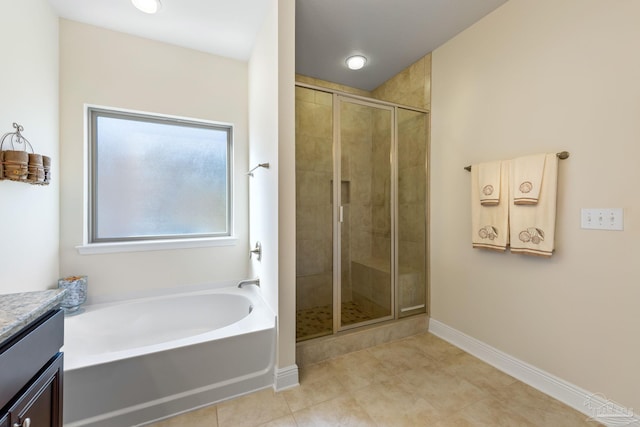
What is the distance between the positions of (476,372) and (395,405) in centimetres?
73

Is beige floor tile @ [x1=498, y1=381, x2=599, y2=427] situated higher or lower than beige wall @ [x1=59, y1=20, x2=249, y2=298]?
lower

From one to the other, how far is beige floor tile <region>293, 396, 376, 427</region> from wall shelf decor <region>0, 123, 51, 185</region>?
2.04 meters

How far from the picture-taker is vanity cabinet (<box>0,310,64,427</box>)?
67 centimetres

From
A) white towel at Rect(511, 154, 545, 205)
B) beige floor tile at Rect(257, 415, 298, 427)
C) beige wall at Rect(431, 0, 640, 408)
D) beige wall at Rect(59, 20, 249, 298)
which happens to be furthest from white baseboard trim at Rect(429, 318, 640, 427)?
beige wall at Rect(59, 20, 249, 298)

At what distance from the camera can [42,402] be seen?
82 centimetres

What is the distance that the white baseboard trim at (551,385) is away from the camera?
54.1 inches

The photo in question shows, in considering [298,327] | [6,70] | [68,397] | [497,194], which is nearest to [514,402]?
[497,194]

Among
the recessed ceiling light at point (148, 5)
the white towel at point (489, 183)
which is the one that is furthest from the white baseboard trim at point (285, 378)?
the recessed ceiling light at point (148, 5)

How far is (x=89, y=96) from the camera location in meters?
2.06

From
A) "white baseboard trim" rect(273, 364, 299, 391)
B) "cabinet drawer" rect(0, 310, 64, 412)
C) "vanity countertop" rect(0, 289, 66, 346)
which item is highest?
"vanity countertop" rect(0, 289, 66, 346)

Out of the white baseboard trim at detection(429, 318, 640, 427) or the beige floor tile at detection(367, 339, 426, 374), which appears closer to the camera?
the white baseboard trim at detection(429, 318, 640, 427)

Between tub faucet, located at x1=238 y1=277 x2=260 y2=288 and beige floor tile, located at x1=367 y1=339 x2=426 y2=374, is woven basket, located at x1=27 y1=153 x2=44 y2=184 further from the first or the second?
beige floor tile, located at x1=367 y1=339 x2=426 y2=374

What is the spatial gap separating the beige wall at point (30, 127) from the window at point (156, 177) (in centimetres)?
28

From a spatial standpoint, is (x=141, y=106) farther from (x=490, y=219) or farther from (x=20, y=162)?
(x=490, y=219)
